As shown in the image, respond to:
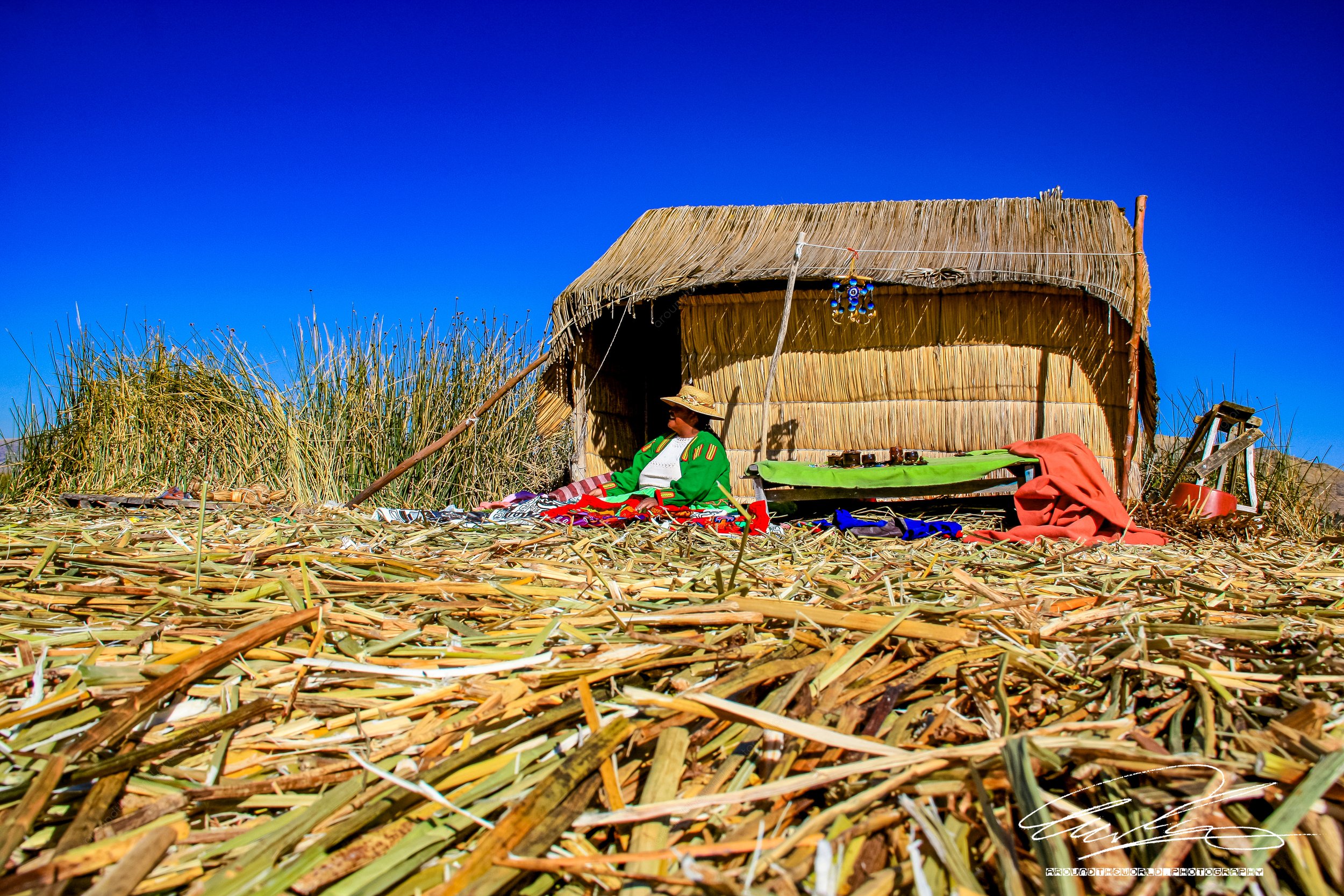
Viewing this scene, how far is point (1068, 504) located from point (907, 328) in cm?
191

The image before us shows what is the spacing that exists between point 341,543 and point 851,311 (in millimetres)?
4284

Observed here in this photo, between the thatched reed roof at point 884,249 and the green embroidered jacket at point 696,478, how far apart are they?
4.59ft

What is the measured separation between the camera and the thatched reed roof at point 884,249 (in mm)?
5551

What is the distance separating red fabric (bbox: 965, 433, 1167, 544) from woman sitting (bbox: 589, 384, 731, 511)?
168cm

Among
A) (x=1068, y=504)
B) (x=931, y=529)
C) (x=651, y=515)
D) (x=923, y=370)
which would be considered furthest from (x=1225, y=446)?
(x=651, y=515)

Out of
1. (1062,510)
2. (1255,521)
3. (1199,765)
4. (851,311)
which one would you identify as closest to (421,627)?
(1199,765)

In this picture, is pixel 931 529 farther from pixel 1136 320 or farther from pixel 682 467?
pixel 1136 320

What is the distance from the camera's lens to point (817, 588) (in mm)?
1937

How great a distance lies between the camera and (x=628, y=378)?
7.79 metres

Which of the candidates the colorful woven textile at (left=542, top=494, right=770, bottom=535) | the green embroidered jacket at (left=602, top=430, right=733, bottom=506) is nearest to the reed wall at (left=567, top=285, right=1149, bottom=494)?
the green embroidered jacket at (left=602, top=430, right=733, bottom=506)

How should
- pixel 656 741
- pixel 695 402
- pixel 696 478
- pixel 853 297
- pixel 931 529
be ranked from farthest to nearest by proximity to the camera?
pixel 853 297 < pixel 695 402 < pixel 696 478 < pixel 931 529 < pixel 656 741

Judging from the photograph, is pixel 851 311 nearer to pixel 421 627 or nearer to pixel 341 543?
pixel 341 543

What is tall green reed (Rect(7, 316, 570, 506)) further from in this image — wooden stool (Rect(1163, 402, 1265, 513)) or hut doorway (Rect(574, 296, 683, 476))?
wooden stool (Rect(1163, 402, 1265, 513))

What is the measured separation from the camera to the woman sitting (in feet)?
16.4
